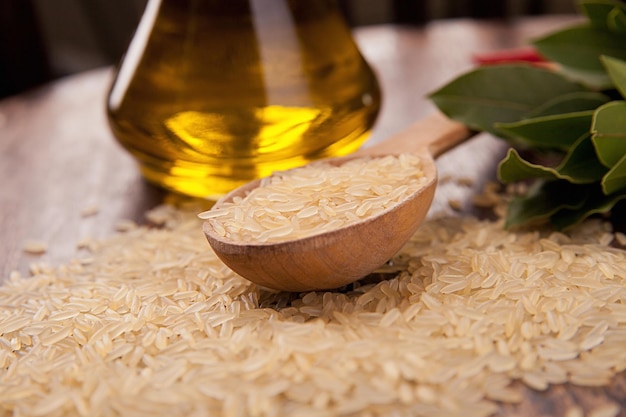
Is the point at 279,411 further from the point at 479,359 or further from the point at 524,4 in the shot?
the point at 524,4

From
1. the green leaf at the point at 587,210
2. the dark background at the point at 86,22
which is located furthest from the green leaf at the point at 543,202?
the dark background at the point at 86,22

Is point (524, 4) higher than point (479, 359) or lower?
lower

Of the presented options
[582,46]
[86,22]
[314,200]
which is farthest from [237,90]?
[86,22]


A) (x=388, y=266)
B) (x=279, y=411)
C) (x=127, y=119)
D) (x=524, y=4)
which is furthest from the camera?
(x=524, y=4)

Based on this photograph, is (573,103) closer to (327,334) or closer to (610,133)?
(610,133)

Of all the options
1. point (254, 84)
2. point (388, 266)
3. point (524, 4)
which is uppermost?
point (254, 84)

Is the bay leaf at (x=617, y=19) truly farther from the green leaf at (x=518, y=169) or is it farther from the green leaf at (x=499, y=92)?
the green leaf at (x=518, y=169)

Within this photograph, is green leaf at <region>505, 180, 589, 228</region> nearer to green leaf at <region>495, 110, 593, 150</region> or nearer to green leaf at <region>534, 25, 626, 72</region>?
green leaf at <region>495, 110, 593, 150</region>

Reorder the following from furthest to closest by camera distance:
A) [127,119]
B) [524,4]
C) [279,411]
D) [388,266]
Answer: [524,4] → [127,119] → [388,266] → [279,411]

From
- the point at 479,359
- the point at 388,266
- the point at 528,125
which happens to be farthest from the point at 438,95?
the point at 479,359
